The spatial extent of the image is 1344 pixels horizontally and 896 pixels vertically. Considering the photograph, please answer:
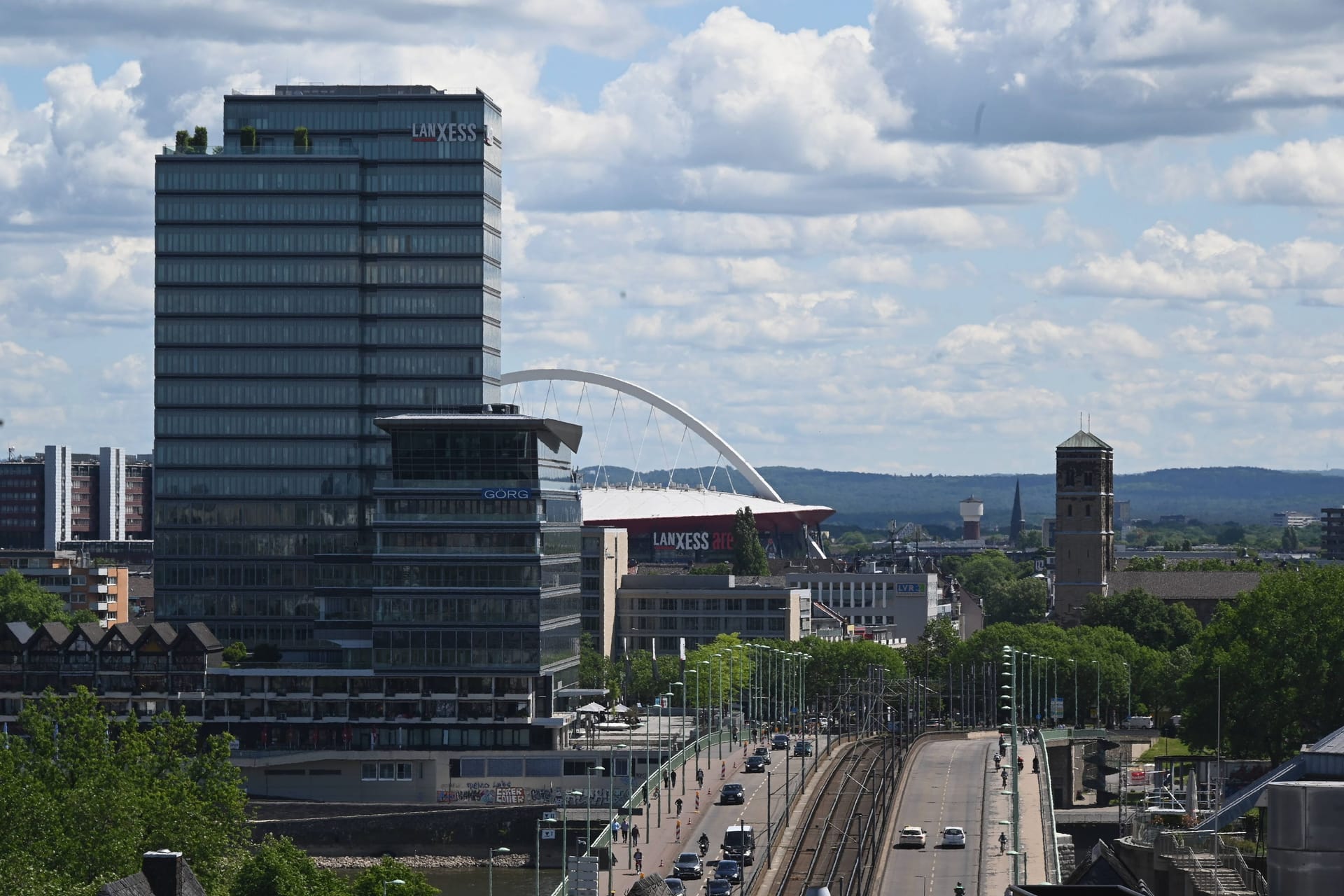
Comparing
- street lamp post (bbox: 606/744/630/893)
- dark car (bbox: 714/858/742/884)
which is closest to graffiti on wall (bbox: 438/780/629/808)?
street lamp post (bbox: 606/744/630/893)

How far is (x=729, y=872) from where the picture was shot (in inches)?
4505

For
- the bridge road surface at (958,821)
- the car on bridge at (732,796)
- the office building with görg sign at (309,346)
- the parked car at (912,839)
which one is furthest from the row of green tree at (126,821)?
the office building with görg sign at (309,346)

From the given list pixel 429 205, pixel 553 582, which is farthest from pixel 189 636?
pixel 429 205

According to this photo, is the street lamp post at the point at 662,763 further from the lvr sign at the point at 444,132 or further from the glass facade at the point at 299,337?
the lvr sign at the point at 444,132

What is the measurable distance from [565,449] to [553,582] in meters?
13.5

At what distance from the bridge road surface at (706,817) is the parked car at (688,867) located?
0.43 meters

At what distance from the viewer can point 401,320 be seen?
192m

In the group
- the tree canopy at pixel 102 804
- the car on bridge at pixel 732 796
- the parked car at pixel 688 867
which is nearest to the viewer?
the tree canopy at pixel 102 804

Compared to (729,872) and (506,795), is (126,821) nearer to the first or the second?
(729,872)

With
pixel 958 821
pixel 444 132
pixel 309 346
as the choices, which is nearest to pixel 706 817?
pixel 958 821

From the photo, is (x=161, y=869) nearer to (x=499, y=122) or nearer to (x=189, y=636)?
(x=189, y=636)

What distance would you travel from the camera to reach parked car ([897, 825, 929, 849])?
416ft

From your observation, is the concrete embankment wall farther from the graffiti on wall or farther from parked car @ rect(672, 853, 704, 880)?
parked car @ rect(672, 853, 704, 880)

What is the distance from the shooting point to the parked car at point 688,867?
118 meters
